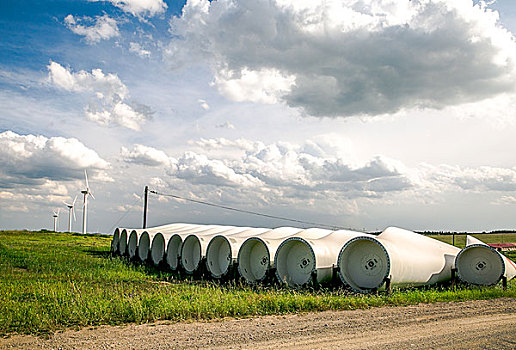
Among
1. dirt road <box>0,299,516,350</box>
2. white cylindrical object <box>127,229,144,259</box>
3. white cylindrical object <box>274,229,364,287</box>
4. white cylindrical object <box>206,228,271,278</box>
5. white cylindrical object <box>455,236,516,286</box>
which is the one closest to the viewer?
dirt road <box>0,299,516,350</box>

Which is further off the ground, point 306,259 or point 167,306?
point 306,259

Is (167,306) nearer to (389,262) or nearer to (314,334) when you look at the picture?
(314,334)

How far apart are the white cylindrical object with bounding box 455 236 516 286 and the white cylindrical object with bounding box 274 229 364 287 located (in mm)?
3516

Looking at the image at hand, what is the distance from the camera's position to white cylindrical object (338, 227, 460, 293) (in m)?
12.5

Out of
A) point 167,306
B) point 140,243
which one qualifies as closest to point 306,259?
point 167,306

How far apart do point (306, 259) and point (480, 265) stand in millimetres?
5160

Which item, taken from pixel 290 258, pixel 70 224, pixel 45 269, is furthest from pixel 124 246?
pixel 70 224

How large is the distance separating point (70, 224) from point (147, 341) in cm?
4976

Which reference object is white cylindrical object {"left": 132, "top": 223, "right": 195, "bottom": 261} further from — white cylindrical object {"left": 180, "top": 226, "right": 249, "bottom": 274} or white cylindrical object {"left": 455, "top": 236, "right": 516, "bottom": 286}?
white cylindrical object {"left": 455, "top": 236, "right": 516, "bottom": 286}

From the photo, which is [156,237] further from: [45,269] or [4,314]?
[4,314]

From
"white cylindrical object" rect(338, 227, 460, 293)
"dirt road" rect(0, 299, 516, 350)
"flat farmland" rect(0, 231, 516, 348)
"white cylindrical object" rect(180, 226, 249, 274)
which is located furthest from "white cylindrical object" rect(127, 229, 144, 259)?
"dirt road" rect(0, 299, 516, 350)

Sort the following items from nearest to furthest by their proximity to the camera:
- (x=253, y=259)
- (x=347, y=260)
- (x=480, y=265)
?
(x=347, y=260) < (x=480, y=265) < (x=253, y=259)

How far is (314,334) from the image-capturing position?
7590mm

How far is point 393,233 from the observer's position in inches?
562
